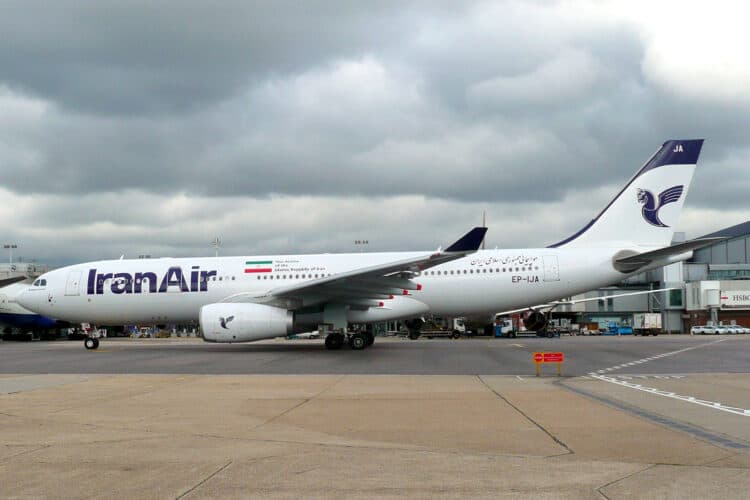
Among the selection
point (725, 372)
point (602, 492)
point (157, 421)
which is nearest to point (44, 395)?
point (157, 421)

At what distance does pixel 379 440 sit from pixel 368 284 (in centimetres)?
1580

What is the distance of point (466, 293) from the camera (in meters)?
26.1

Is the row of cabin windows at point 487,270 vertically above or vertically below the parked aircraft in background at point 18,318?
above

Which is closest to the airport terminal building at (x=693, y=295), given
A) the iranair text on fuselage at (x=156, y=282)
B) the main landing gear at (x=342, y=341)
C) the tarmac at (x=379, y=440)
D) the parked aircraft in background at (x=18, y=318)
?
the parked aircraft in background at (x=18, y=318)

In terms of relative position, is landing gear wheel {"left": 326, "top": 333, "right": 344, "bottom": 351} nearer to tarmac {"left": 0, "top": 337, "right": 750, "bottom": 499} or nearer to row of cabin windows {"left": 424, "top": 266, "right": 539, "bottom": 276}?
row of cabin windows {"left": 424, "top": 266, "right": 539, "bottom": 276}

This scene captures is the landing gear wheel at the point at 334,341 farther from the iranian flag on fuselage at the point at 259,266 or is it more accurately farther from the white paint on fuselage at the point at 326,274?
the iranian flag on fuselage at the point at 259,266

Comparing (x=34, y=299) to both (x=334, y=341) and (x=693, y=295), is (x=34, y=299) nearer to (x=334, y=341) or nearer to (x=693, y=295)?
(x=334, y=341)

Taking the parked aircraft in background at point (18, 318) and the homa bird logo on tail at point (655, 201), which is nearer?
the homa bird logo on tail at point (655, 201)

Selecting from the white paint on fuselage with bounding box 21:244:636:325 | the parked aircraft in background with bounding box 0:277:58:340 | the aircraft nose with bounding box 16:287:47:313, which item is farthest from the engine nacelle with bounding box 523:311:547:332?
the parked aircraft in background with bounding box 0:277:58:340

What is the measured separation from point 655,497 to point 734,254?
83584 millimetres

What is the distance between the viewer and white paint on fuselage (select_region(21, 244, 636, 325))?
84.8ft

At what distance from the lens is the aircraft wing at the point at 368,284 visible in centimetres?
2128

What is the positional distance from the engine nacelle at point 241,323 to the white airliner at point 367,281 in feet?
0.11

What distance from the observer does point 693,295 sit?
2616 inches
